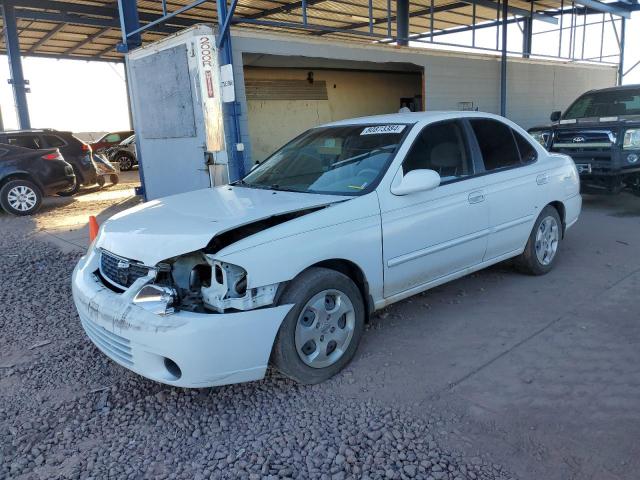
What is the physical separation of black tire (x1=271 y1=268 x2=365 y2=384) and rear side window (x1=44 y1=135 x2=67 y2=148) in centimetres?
1062

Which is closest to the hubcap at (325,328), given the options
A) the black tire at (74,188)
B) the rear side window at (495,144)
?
the rear side window at (495,144)

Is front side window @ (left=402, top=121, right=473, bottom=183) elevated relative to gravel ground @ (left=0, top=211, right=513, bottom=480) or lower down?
elevated

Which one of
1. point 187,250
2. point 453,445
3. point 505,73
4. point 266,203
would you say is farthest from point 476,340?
point 505,73

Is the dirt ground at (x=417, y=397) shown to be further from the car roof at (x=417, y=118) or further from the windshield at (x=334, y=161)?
the car roof at (x=417, y=118)

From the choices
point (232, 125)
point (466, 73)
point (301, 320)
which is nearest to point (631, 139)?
point (466, 73)

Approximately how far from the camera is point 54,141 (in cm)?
1185

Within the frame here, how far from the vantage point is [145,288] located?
3035mm

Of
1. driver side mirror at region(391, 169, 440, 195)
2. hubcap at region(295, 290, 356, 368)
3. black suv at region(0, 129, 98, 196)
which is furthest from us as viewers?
black suv at region(0, 129, 98, 196)

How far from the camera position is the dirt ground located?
8.64ft

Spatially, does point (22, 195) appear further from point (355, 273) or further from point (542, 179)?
point (542, 179)

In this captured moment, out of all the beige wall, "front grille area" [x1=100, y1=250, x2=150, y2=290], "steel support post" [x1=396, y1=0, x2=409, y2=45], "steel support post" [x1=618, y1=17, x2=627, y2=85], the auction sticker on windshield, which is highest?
"steel support post" [x1=396, y1=0, x2=409, y2=45]

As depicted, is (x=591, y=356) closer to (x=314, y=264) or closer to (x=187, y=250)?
(x=314, y=264)

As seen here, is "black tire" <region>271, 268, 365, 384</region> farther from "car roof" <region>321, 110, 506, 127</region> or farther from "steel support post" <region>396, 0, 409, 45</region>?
"steel support post" <region>396, 0, 409, 45</region>

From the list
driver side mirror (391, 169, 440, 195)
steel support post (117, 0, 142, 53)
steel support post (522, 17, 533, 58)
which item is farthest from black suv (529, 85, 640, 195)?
steel support post (522, 17, 533, 58)
